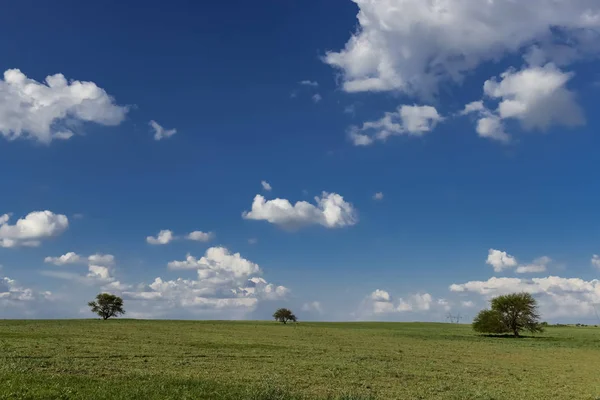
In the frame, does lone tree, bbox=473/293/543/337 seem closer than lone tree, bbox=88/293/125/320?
Yes

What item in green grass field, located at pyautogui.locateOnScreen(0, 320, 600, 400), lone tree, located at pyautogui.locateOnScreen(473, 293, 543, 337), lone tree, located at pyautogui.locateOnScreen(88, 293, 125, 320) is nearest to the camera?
green grass field, located at pyautogui.locateOnScreen(0, 320, 600, 400)

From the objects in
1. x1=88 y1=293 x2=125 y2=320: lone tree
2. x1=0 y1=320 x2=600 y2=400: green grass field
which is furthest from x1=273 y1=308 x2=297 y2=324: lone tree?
x1=0 y1=320 x2=600 y2=400: green grass field

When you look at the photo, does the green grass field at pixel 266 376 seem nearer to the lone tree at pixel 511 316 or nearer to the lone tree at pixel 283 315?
the lone tree at pixel 511 316

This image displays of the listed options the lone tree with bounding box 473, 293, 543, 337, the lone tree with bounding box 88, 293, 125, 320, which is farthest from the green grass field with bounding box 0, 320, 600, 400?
the lone tree with bounding box 88, 293, 125, 320

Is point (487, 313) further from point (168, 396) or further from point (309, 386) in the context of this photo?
point (168, 396)

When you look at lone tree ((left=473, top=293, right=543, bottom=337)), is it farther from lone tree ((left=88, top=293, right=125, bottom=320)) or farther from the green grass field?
lone tree ((left=88, top=293, right=125, bottom=320))

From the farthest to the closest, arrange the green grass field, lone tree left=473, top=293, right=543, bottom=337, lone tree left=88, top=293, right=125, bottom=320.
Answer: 1. lone tree left=88, top=293, right=125, bottom=320
2. lone tree left=473, top=293, right=543, bottom=337
3. the green grass field

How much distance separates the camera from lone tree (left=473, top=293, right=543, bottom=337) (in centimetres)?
10825

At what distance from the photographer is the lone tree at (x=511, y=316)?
10825cm

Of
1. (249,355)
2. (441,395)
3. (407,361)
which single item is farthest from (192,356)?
(441,395)

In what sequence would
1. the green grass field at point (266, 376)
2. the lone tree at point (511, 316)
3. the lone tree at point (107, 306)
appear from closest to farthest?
the green grass field at point (266, 376)
the lone tree at point (511, 316)
the lone tree at point (107, 306)

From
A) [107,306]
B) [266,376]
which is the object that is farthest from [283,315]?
[266,376]

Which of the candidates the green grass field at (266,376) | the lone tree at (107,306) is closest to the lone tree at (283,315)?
the lone tree at (107,306)

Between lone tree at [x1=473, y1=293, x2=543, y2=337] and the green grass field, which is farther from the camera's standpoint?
lone tree at [x1=473, y1=293, x2=543, y2=337]
